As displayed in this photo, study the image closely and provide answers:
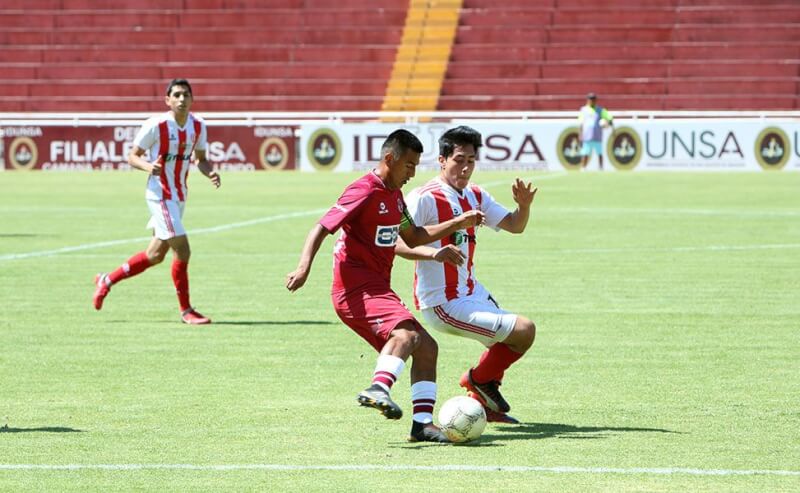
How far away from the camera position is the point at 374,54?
1971 inches

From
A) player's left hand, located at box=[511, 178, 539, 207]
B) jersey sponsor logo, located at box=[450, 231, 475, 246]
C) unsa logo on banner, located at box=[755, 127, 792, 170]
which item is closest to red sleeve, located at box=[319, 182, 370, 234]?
jersey sponsor logo, located at box=[450, 231, 475, 246]

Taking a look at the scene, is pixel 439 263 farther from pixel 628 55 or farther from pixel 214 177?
pixel 628 55

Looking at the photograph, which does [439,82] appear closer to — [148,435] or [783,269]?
[783,269]

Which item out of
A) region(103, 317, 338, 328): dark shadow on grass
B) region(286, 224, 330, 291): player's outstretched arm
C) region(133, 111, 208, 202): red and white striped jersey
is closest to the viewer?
region(286, 224, 330, 291): player's outstretched arm

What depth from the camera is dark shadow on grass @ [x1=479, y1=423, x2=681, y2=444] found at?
801 cm

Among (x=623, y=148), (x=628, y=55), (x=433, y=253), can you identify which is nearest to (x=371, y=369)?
(x=433, y=253)

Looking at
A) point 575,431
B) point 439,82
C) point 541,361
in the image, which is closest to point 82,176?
point 439,82

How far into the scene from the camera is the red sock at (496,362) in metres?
8.59

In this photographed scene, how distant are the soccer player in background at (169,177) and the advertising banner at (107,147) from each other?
25.9 m

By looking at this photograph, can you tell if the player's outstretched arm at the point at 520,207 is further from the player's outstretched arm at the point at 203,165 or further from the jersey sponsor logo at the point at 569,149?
the jersey sponsor logo at the point at 569,149

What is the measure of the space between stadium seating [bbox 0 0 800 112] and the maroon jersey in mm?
39269

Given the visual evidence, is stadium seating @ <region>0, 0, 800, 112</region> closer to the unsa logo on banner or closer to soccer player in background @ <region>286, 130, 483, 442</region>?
the unsa logo on banner

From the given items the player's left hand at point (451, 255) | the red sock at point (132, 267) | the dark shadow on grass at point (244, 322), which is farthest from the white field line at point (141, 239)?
the player's left hand at point (451, 255)

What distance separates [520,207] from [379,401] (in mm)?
1709
